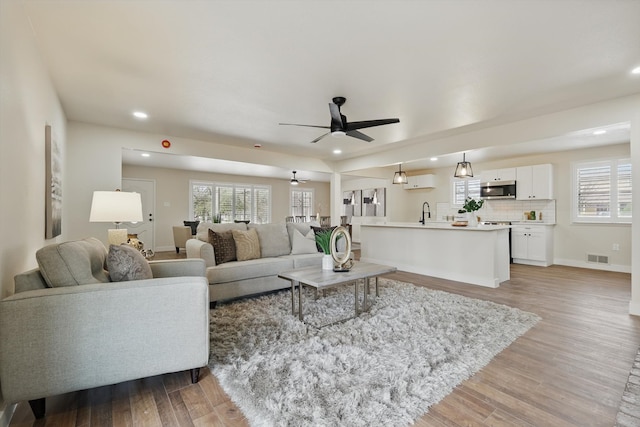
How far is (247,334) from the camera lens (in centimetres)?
254

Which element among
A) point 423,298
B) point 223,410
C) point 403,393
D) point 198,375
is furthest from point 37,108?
point 423,298

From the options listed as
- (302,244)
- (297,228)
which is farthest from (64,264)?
(297,228)

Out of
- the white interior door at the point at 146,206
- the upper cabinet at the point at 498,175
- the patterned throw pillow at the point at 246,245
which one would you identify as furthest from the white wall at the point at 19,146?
the upper cabinet at the point at 498,175

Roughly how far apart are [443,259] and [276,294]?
2844 millimetres

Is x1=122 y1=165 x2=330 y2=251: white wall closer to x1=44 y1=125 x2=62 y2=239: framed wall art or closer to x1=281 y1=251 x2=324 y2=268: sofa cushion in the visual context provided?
x1=44 y1=125 x2=62 y2=239: framed wall art

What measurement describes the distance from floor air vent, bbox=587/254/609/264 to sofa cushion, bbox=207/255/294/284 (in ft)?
19.3

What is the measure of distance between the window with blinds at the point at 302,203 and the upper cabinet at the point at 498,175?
19.7 ft

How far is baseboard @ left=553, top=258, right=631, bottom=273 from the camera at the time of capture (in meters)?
5.34

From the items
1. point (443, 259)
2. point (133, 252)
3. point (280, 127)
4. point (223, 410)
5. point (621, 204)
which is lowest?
point (223, 410)

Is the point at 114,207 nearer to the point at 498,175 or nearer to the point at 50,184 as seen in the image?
the point at 50,184

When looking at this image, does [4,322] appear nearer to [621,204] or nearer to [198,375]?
[198,375]

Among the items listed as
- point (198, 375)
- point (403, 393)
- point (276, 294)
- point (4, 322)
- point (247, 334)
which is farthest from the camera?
point (276, 294)

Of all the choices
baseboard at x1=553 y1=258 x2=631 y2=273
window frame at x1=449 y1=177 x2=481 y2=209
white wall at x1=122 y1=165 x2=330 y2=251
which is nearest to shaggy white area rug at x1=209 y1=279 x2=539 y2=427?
baseboard at x1=553 y1=258 x2=631 y2=273

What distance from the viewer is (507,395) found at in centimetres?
175
